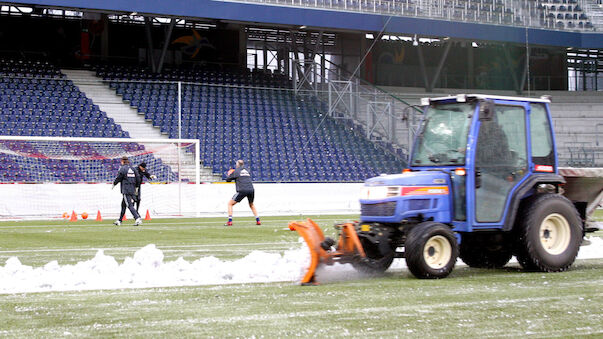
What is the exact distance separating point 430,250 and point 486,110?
157cm

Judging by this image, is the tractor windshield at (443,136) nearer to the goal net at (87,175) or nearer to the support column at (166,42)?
the goal net at (87,175)

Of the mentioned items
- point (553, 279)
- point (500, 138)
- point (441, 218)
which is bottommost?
point (553, 279)

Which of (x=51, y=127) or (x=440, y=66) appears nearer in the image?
(x=51, y=127)

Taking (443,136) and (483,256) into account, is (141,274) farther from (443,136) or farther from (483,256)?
(483,256)

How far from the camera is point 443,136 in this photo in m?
9.25

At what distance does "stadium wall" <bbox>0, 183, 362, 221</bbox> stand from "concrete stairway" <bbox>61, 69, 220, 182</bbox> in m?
1.15

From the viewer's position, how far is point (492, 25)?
37.4 metres

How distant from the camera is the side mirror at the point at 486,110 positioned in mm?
8617

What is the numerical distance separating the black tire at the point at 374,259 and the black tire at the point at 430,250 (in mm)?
470

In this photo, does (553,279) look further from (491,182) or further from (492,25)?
(492,25)

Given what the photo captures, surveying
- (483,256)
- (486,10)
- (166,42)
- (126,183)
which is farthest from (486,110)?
(486,10)

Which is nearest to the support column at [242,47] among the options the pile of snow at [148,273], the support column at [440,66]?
the support column at [440,66]

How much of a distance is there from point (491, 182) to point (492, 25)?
98.1 ft

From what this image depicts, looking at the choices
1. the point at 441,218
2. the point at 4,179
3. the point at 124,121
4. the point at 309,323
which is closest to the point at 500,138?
the point at 441,218
